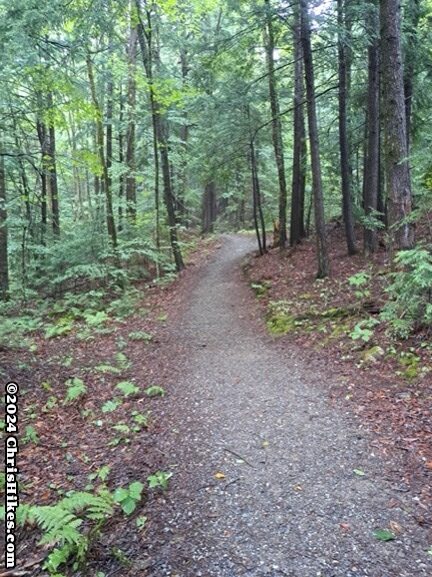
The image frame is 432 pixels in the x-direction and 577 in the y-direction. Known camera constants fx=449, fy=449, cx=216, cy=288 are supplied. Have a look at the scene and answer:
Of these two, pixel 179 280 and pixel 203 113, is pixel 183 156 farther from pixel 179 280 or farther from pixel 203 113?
pixel 179 280

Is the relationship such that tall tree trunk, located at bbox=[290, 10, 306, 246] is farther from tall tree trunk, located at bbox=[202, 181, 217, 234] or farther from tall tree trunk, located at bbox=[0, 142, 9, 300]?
tall tree trunk, located at bbox=[202, 181, 217, 234]

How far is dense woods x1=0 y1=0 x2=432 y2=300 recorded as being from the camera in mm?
7561

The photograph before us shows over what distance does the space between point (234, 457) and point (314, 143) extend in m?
8.17

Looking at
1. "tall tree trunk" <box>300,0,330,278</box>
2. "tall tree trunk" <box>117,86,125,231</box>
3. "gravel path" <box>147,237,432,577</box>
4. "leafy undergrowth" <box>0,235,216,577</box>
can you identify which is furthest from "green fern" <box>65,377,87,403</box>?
"tall tree trunk" <box>117,86,125,231</box>

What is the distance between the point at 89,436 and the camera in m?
5.66

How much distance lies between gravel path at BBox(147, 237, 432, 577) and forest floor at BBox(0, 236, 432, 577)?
0.01 metres

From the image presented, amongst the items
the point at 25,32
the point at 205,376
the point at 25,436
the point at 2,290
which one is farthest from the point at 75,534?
the point at 2,290

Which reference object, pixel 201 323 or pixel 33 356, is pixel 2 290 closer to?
pixel 33 356

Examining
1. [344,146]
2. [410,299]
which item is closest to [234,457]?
[410,299]

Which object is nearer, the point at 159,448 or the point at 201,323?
the point at 159,448

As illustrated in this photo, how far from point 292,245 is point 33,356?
34.6ft

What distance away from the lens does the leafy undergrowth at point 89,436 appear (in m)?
3.44

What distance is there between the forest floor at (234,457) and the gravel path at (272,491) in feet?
0.04

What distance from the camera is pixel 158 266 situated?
16.2 m
